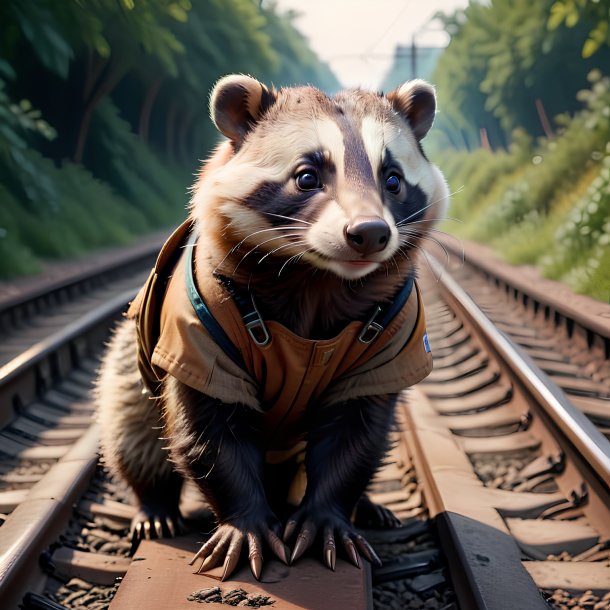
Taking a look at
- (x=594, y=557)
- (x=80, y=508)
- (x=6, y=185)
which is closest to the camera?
(x=594, y=557)

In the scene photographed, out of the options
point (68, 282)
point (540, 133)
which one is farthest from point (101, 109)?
point (68, 282)

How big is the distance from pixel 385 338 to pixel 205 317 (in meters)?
0.56

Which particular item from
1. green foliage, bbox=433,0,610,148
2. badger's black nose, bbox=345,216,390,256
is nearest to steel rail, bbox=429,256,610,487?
badger's black nose, bbox=345,216,390,256

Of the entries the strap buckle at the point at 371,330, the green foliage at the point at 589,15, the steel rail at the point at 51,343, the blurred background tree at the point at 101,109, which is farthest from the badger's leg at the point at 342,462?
the green foliage at the point at 589,15

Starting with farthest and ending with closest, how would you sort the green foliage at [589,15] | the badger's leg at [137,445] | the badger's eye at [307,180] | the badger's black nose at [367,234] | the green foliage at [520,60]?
the green foliage at [520,60] → the green foliage at [589,15] → the badger's leg at [137,445] → the badger's eye at [307,180] → the badger's black nose at [367,234]

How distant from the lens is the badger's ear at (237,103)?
2531 millimetres

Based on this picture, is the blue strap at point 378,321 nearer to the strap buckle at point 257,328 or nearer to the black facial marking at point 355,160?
the strap buckle at point 257,328

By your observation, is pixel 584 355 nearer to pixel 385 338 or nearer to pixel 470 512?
pixel 470 512

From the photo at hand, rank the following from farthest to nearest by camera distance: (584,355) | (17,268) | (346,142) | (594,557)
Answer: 1. (17,268)
2. (584,355)
3. (594,557)
4. (346,142)

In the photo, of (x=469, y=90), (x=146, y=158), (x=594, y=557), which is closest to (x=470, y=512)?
(x=594, y=557)

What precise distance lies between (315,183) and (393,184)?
248 millimetres

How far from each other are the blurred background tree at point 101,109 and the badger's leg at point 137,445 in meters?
4.86

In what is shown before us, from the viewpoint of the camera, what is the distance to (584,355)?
5379 millimetres

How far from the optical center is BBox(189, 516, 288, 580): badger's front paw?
2.43m
